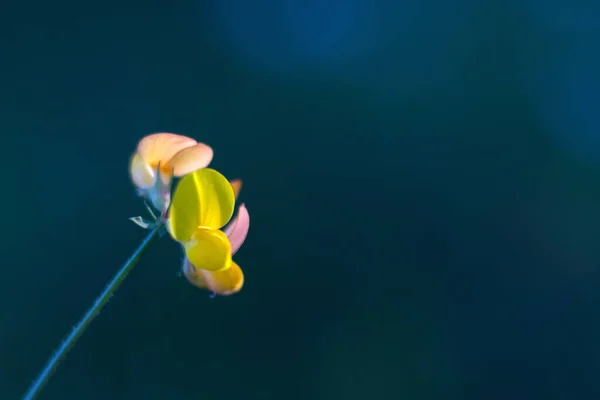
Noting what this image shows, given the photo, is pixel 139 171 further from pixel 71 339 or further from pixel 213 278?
pixel 71 339

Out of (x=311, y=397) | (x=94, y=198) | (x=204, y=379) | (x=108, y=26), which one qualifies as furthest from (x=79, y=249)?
(x=311, y=397)

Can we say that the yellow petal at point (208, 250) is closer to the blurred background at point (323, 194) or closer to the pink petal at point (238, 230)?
the pink petal at point (238, 230)

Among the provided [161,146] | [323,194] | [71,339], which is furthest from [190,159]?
[323,194]

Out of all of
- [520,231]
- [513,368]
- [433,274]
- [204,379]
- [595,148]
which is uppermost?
[595,148]

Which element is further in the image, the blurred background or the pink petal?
the blurred background

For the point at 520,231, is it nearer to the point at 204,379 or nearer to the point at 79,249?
the point at 204,379

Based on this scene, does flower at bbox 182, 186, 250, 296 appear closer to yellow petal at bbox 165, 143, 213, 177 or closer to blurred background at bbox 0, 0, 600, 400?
yellow petal at bbox 165, 143, 213, 177

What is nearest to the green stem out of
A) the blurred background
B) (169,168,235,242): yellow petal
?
(169,168,235,242): yellow petal
